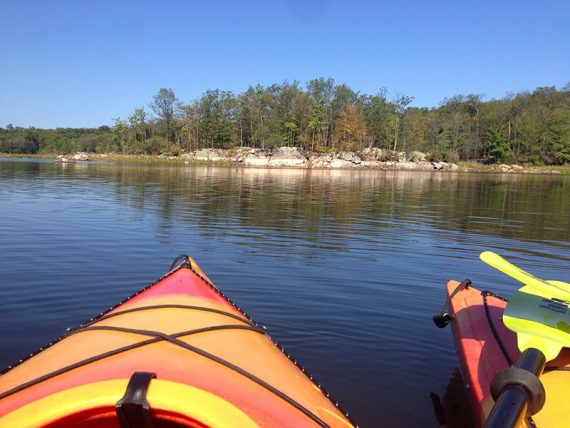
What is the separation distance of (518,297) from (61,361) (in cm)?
391

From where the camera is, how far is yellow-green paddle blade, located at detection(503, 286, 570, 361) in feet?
11.0

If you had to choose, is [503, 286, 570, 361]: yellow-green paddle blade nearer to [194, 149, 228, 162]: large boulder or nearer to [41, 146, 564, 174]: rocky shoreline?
[41, 146, 564, 174]: rocky shoreline

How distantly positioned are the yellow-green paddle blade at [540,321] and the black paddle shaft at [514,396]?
1.45 ft

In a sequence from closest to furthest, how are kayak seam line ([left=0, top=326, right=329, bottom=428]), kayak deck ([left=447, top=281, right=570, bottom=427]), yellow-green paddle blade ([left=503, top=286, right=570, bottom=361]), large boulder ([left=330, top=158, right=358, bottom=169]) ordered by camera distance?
1. kayak seam line ([left=0, top=326, right=329, bottom=428])
2. kayak deck ([left=447, top=281, right=570, bottom=427])
3. yellow-green paddle blade ([left=503, top=286, right=570, bottom=361])
4. large boulder ([left=330, top=158, right=358, bottom=169])

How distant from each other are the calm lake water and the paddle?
1.25m

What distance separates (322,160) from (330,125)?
14921 mm

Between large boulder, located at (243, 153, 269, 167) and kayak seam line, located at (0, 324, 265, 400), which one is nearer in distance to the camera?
kayak seam line, located at (0, 324, 265, 400)

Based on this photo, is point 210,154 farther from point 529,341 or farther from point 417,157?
point 529,341

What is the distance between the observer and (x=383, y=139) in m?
92.1

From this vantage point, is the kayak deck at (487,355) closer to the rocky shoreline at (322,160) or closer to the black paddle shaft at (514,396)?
the black paddle shaft at (514,396)

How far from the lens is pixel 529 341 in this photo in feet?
11.4

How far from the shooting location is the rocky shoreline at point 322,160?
78.5 meters

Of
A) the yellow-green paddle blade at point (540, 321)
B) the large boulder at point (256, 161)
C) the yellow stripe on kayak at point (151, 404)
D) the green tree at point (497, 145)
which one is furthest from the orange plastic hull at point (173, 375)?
the green tree at point (497, 145)

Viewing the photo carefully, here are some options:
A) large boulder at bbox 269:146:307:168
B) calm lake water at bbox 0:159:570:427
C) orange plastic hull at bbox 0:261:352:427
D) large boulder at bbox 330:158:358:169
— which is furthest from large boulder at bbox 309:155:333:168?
orange plastic hull at bbox 0:261:352:427
